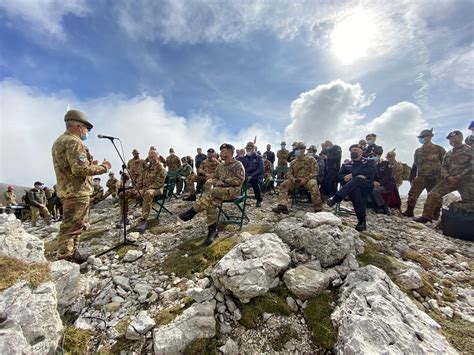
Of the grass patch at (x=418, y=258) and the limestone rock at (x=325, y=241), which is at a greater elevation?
the limestone rock at (x=325, y=241)

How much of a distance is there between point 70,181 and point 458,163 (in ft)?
39.6

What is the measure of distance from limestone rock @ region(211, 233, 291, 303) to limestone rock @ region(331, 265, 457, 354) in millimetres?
1173

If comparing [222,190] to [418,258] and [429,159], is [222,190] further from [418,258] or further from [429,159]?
Answer: [429,159]

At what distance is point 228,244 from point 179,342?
2659mm

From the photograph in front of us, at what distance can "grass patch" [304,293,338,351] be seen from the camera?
320cm

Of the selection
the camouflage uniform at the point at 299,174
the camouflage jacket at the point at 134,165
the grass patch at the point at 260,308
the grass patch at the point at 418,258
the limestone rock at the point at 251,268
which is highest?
the camouflage jacket at the point at 134,165

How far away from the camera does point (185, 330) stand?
10.9 feet

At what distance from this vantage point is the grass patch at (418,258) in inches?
200

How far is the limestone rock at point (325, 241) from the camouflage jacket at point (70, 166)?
4.82 metres

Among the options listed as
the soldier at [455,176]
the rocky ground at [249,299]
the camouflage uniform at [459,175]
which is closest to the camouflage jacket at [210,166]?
the rocky ground at [249,299]

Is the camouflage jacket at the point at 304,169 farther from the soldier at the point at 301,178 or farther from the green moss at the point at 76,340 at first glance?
the green moss at the point at 76,340

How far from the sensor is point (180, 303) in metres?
3.95

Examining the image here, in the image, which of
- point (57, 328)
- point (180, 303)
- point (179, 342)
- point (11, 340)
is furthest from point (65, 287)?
point (179, 342)

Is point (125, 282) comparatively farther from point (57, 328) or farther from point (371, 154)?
point (371, 154)
